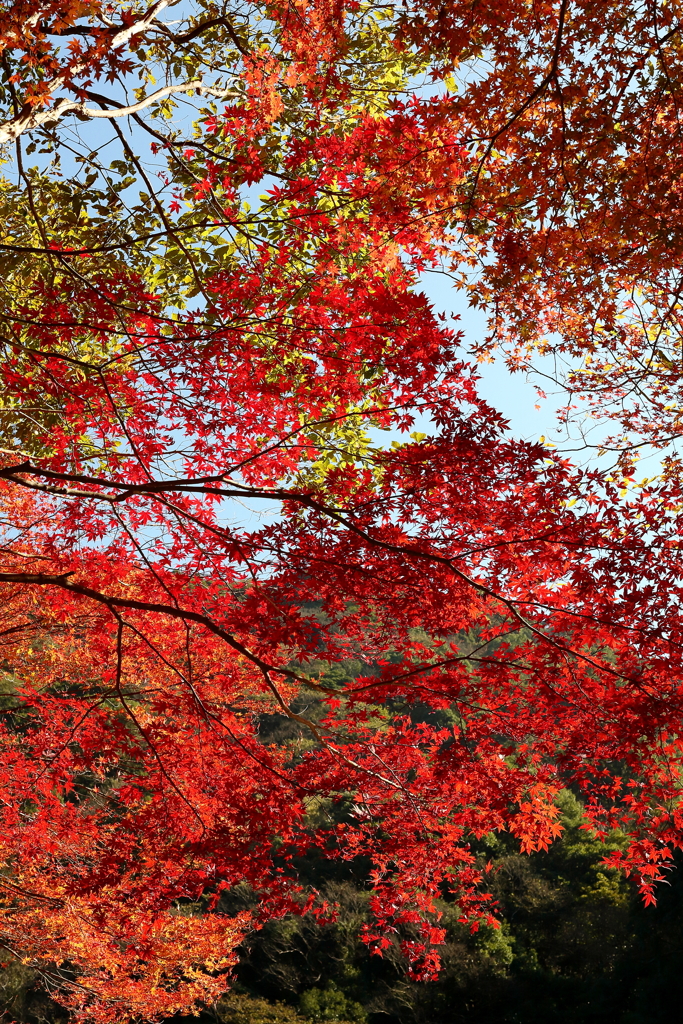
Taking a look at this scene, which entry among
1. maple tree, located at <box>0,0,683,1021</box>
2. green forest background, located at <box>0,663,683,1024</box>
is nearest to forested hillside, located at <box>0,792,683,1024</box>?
green forest background, located at <box>0,663,683,1024</box>

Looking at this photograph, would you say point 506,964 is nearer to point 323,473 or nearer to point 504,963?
point 504,963

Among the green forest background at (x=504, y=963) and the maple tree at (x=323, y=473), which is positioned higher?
the maple tree at (x=323, y=473)

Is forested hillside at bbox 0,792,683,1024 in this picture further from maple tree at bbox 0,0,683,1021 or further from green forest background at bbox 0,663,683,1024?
maple tree at bbox 0,0,683,1021

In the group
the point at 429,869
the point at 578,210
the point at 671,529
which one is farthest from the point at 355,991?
the point at 578,210

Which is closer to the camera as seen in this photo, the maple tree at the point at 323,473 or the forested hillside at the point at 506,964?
the maple tree at the point at 323,473

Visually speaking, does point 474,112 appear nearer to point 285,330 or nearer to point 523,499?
point 285,330

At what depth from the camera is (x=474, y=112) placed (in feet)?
17.5

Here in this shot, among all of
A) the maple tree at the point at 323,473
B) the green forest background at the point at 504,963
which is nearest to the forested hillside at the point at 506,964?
the green forest background at the point at 504,963

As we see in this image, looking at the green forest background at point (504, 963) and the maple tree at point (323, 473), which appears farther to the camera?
the green forest background at point (504, 963)

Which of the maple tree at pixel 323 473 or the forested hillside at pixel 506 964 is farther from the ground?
the maple tree at pixel 323 473

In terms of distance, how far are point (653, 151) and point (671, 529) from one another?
3154 millimetres

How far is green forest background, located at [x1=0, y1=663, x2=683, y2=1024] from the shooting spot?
1409cm

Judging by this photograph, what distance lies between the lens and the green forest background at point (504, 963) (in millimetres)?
14094

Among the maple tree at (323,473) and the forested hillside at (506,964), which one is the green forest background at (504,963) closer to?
the forested hillside at (506,964)
